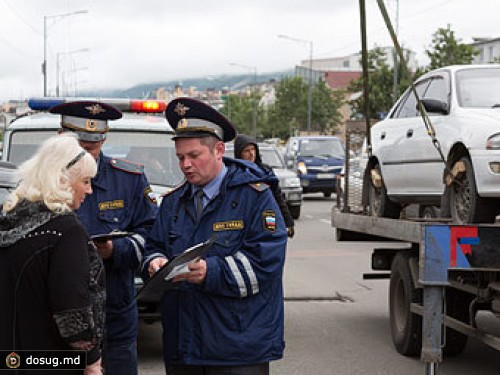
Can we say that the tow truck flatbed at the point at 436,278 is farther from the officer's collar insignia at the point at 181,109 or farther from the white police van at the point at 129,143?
the officer's collar insignia at the point at 181,109

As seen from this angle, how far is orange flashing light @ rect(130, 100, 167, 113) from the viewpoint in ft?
33.7

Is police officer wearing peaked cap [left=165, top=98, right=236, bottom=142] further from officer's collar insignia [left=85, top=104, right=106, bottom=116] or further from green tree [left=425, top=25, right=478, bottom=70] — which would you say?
green tree [left=425, top=25, right=478, bottom=70]

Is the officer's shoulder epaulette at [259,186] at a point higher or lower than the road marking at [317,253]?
higher

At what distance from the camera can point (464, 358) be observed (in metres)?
8.93

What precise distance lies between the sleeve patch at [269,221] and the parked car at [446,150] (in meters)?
3.76

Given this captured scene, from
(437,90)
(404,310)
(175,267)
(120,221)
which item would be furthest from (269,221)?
(437,90)

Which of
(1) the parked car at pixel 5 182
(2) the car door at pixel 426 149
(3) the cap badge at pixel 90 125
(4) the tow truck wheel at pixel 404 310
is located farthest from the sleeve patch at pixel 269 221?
(2) the car door at pixel 426 149

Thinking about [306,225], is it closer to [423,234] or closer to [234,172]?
[423,234]

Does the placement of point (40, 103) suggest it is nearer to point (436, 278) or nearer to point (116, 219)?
point (116, 219)

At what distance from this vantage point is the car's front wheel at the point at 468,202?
7902 millimetres

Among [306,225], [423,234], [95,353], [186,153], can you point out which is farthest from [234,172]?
[306,225]

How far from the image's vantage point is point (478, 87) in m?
9.14

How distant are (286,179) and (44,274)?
69.0 feet

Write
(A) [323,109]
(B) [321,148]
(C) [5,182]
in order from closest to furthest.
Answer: (C) [5,182], (B) [321,148], (A) [323,109]
